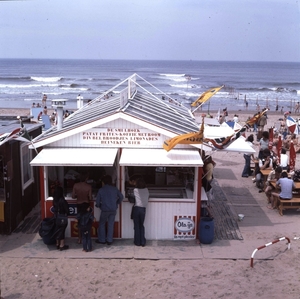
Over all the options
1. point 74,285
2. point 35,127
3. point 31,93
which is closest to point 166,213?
point 74,285

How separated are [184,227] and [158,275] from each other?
5.60 feet

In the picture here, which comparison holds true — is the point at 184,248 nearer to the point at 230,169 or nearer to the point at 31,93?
the point at 230,169

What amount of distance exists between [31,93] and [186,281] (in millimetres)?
50128

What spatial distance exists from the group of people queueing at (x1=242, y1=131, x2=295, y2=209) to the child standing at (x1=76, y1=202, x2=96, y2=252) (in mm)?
5156

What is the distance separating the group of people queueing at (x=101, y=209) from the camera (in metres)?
8.45

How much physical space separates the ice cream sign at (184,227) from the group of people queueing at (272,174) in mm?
3081

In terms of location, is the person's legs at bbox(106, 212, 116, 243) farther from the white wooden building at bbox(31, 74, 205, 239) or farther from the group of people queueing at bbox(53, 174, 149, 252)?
the white wooden building at bbox(31, 74, 205, 239)

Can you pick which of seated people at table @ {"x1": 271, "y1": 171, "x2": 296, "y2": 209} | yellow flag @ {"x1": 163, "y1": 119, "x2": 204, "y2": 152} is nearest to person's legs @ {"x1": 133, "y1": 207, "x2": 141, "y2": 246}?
yellow flag @ {"x1": 163, "y1": 119, "x2": 204, "y2": 152}

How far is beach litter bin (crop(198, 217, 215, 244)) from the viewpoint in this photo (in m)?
8.88

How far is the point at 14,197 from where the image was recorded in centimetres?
968

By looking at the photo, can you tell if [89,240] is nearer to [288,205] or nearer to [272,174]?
[288,205]

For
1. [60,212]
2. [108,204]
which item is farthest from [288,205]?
[60,212]

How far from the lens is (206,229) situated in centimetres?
889

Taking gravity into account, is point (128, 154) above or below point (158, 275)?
above
